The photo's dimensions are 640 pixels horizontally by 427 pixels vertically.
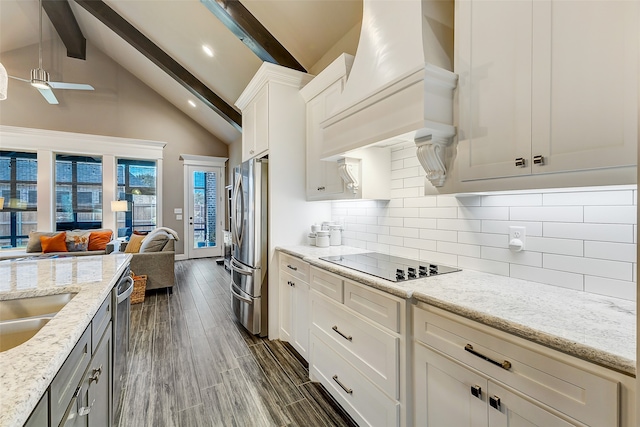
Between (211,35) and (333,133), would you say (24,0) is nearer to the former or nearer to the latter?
(211,35)

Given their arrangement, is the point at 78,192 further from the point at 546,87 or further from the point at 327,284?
the point at 546,87

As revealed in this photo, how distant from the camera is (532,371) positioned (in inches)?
36.2

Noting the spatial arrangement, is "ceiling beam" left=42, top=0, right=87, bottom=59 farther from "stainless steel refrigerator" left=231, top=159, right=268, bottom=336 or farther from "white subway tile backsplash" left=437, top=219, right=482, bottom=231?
"white subway tile backsplash" left=437, top=219, right=482, bottom=231

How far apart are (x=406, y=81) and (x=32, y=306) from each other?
1.98 m

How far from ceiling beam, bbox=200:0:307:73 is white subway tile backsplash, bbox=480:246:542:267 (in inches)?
120

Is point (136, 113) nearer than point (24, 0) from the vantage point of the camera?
No

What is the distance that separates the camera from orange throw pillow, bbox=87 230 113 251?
520 cm

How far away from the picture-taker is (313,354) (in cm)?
214

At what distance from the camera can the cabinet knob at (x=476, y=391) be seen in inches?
42.0

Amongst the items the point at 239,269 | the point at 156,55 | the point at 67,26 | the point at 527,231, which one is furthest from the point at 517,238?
the point at 67,26

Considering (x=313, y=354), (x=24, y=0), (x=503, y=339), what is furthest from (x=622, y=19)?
(x=24, y=0)

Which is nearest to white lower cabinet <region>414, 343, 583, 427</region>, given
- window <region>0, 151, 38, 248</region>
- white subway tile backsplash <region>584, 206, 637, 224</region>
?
white subway tile backsplash <region>584, 206, 637, 224</region>

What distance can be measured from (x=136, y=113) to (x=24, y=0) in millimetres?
2400

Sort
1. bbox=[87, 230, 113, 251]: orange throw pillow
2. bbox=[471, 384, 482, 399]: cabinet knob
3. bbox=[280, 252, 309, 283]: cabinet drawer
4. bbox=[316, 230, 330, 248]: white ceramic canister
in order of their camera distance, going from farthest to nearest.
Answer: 1. bbox=[87, 230, 113, 251]: orange throw pillow
2. bbox=[316, 230, 330, 248]: white ceramic canister
3. bbox=[280, 252, 309, 283]: cabinet drawer
4. bbox=[471, 384, 482, 399]: cabinet knob
